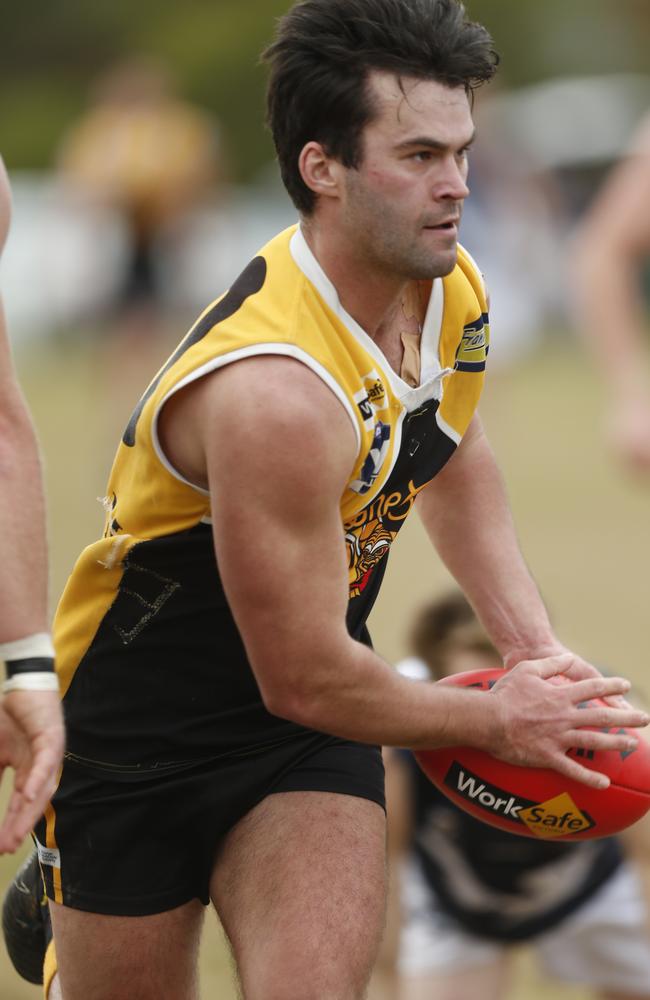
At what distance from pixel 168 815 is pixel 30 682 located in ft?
2.14

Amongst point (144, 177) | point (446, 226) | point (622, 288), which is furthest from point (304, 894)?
point (144, 177)

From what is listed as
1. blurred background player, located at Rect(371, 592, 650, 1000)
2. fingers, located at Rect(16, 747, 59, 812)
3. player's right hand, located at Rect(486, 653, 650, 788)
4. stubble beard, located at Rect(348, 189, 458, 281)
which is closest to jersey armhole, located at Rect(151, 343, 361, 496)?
stubble beard, located at Rect(348, 189, 458, 281)

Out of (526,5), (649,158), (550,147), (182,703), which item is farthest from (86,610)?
(526,5)

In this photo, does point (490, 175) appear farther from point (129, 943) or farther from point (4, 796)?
point (129, 943)

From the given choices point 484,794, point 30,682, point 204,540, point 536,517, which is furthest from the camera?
point 536,517

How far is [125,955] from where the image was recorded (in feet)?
11.9

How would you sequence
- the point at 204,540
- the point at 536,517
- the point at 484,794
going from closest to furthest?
the point at 204,540 → the point at 484,794 → the point at 536,517

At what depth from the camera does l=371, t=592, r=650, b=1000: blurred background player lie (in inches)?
196

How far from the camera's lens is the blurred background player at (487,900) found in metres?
4.99

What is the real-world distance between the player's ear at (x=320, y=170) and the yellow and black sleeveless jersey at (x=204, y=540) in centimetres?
14

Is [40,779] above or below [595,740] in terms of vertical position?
above

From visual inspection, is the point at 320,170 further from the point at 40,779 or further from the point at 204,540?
the point at 40,779

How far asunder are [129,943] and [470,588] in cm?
115

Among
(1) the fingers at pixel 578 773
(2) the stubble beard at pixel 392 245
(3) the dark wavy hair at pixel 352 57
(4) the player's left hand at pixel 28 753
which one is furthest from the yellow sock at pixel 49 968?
(3) the dark wavy hair at pixel 352 57
